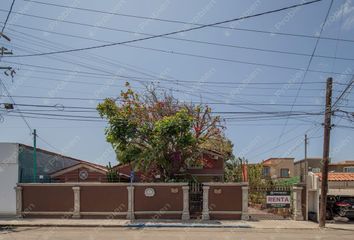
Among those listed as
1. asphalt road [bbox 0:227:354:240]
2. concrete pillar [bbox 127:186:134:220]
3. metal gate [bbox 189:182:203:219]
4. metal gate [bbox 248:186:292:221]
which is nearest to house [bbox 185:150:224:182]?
metal gate [bbox 248:186:292:221]

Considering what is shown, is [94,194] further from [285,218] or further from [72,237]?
[285,218]

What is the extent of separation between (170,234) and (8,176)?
Result: 13668 mm

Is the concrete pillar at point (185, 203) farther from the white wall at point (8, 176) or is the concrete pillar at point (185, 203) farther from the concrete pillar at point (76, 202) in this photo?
the white wall at point (8, 176)

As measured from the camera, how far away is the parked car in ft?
89.9

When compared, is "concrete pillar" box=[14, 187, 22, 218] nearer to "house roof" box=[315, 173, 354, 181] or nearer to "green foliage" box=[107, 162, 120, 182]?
"green foliage" box=[107, 162, 120, 182]

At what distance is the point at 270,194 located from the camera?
1065 inches

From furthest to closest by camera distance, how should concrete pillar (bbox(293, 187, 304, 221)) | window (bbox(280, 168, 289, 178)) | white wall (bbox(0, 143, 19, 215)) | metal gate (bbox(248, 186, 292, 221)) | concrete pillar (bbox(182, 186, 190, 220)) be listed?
window (bbox(280, 168, 289, 178)) < white wall (bbox(0, 143, 19, 215)) < metal gate (bbox(248, 186, 292, 221)) < concrete pillar (bbox(293, 187, 304, 221)) < concrete pillar (bbox(182, 186, 190, 220))

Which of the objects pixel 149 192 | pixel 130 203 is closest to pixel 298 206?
pixel 149 192

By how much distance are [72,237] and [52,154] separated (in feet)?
74.2

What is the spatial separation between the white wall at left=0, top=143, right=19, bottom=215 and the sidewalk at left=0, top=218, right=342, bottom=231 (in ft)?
7.48

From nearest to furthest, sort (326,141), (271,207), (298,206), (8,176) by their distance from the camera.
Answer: (326,141) < (298,206) < (271,207) < (8,176)

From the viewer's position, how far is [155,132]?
1061 inches

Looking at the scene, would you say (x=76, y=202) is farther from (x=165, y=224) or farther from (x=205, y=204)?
(x=205, y=204)

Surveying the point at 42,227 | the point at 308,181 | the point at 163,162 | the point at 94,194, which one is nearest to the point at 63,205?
the point at 94,194
